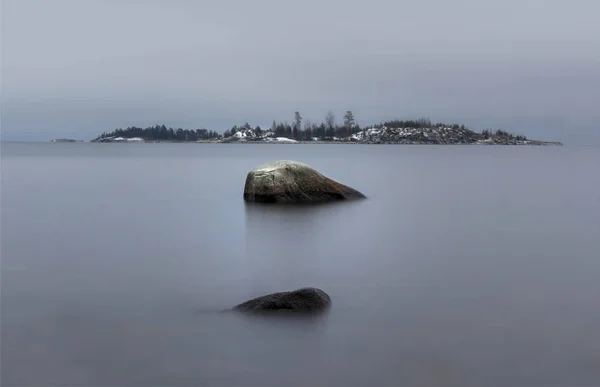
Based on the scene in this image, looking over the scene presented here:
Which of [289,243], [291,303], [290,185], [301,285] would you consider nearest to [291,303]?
[291,303]

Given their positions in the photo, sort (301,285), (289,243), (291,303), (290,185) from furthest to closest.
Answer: (290,185) < (289,243) < (301,285) < (291,303)

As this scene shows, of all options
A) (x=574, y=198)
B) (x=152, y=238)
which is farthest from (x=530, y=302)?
(x=574, y=198)

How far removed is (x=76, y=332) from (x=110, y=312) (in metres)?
0.84

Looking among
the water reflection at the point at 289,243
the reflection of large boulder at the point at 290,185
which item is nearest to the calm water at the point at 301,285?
the water reflection at the point at 289,243

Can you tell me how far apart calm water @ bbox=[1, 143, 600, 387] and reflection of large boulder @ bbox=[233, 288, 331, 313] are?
0.78 ft

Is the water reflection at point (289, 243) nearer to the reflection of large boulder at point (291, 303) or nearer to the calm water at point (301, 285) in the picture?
the calm water at point (301, 285)

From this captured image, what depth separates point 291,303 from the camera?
25.3 ft

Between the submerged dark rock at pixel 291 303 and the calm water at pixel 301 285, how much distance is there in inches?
9.3

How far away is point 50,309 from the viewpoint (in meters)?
8.44

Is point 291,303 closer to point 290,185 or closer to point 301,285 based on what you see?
point 301,285

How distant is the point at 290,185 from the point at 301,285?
8.16 metres

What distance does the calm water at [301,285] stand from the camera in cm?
645

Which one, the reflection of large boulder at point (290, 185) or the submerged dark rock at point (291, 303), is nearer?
the submerged dark rock at point (291, 303)

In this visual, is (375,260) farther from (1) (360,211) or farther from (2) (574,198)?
(2) (574,198)
